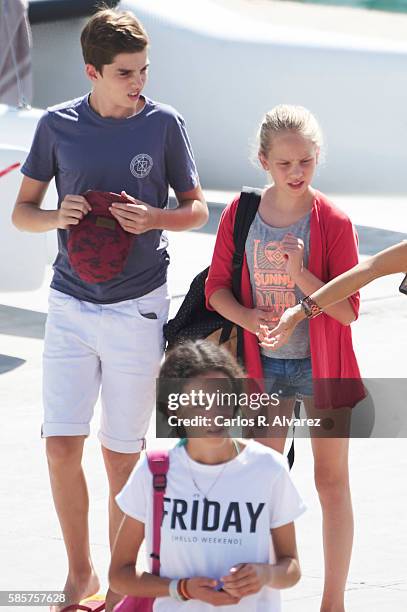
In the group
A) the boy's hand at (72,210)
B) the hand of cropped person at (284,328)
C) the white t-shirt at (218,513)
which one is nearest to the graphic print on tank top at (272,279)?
the hand of cropped person at (284,328)

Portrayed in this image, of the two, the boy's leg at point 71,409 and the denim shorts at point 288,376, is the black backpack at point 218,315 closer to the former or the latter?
the denim shorts at point 288,376

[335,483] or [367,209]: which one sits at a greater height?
[335,483]

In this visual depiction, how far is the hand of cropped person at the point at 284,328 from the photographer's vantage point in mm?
3877

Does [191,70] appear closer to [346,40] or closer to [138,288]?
[346,40]

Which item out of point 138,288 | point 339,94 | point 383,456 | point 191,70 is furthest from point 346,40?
point 138,288

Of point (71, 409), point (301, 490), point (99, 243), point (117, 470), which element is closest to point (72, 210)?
point (99, 243)

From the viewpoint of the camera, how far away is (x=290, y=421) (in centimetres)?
411

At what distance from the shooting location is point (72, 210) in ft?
13.4

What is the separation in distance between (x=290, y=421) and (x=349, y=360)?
10.2 inches

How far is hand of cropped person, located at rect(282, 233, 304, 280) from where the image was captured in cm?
392

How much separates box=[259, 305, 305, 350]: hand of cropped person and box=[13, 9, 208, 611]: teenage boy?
1.64 ft

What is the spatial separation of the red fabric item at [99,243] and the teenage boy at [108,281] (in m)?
0.04

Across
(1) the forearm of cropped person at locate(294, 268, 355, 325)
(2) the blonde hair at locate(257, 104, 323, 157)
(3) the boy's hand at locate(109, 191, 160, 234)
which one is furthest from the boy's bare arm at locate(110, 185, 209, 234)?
(1) the forearm of cropped person at locate(294, 268, 355, 325)

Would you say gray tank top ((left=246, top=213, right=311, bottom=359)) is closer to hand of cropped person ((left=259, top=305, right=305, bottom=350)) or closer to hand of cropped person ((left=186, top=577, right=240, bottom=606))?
hand of cropped person ((left=259, top=305, right=305, bottom=350))
